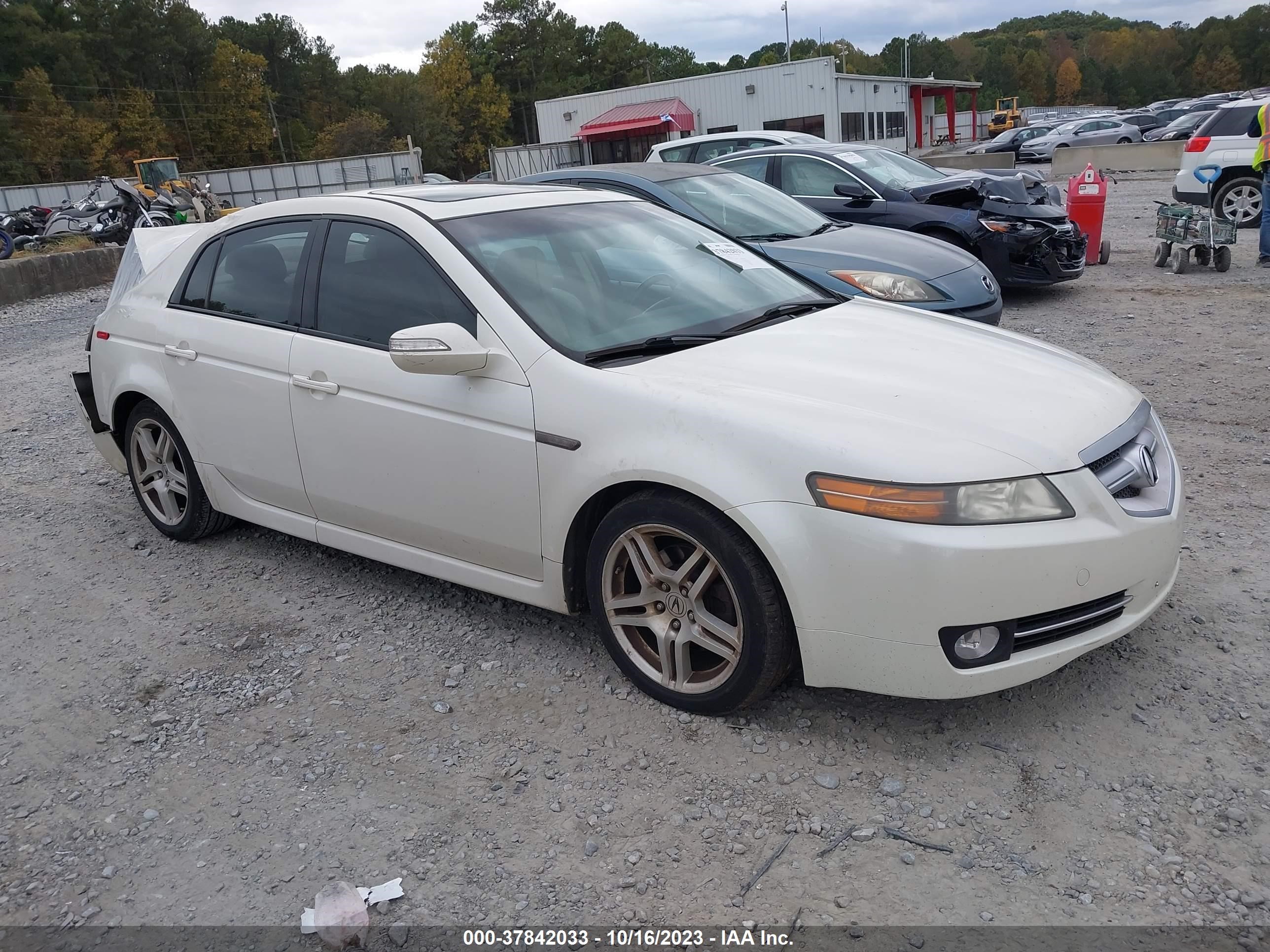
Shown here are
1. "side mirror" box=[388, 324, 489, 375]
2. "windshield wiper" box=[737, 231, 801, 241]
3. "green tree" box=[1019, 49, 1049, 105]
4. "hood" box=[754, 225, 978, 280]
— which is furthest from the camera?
"green tree" box=[1019, 49, 1049, 105]

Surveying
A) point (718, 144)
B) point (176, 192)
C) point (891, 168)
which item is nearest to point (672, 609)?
point (891, 168)

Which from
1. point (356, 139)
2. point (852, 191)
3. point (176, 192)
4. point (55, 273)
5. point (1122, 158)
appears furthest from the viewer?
point (356, 139)

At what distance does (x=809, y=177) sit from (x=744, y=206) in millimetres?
2513

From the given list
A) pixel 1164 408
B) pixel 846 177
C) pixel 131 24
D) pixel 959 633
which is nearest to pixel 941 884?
pixel 959 633

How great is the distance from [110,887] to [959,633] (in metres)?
2.34

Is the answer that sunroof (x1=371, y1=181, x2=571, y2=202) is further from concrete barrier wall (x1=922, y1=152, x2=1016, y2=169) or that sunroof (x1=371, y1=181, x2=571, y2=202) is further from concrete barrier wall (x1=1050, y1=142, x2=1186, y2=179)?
concrete barrier wall (x1=922, y1=152, x2=1016, y2=169)

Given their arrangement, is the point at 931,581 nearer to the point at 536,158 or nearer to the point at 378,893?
the point at 378,893

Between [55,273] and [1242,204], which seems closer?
[1242,204]

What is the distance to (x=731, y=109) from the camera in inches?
1834

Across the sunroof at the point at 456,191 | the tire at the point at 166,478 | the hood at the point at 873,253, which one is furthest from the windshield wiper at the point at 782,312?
the hood at the point at 873,253

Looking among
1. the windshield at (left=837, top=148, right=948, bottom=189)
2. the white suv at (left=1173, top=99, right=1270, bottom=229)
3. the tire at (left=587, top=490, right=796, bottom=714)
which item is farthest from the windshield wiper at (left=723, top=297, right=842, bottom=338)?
the white suv at (left=1173, top=99, right=1270, bottom=229)

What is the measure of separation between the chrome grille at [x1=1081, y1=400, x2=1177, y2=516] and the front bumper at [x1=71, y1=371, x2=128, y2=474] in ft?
14.7

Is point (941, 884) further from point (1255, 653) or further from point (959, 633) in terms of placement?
point (1255, 653)

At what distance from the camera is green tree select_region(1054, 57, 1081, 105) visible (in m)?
132
